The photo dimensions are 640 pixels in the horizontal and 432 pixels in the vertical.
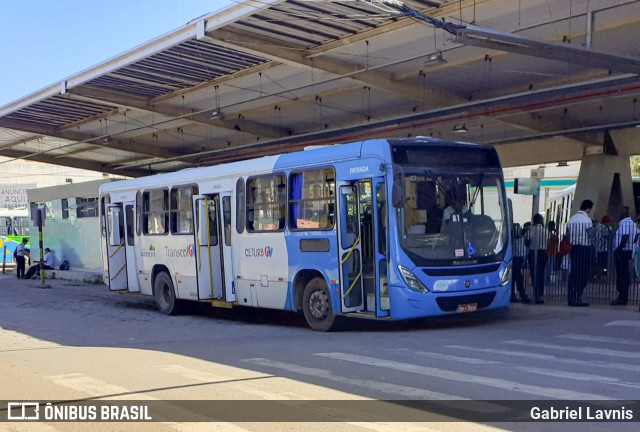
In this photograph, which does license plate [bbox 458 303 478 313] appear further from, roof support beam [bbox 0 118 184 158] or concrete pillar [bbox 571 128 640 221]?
roof support beam [bbox 0 118 184 158]

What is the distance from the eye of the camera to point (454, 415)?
22.7 ft

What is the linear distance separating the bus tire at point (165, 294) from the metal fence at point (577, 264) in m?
8.05

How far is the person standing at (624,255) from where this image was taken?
1457cm

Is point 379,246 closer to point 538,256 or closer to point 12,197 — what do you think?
point 538,256

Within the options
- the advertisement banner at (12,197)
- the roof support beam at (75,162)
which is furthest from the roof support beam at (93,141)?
the advertisement banner at (12,197)

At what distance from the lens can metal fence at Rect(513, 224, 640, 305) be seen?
14.8m

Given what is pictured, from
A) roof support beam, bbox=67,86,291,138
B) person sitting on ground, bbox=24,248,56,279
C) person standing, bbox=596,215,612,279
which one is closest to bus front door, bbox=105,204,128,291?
roof support beam, bbox=67,86,291,138

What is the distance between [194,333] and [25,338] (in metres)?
3.14

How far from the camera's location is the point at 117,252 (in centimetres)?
1998

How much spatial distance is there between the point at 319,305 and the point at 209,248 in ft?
12.2

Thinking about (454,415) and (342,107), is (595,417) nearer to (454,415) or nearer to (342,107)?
(454,415)

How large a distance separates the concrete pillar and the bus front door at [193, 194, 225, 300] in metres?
15.9

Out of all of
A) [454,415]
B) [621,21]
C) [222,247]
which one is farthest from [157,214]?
[454,415]

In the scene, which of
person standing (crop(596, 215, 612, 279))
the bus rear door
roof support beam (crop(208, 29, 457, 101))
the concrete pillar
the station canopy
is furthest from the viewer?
the concrete pillar
